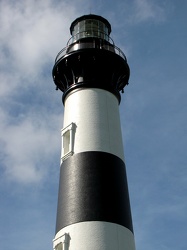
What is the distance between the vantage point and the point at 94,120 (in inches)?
647

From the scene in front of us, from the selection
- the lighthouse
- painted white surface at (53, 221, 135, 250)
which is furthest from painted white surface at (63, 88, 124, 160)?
painted white surface at (53, 221, 135, 250)

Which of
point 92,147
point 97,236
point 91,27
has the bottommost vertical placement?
point 97,236

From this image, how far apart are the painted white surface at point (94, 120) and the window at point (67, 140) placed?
0.42 ft

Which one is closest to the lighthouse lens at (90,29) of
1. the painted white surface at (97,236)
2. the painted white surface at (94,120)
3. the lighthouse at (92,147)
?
the lighthouse at (92,147)

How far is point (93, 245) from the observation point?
13.2 meters

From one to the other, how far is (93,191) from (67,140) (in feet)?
10.7

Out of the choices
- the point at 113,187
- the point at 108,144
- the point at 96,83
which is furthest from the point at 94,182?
the point at 96,83

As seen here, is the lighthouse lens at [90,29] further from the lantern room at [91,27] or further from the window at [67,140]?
the window at [67,140]

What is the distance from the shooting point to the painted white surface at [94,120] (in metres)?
15.8

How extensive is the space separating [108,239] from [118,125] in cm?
520

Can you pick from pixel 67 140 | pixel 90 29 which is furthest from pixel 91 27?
pixel 67 140

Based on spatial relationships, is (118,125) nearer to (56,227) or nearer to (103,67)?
(103,67)

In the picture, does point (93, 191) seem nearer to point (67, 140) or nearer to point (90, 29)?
point (67, 140)

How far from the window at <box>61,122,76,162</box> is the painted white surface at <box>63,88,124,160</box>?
0.13 meters
